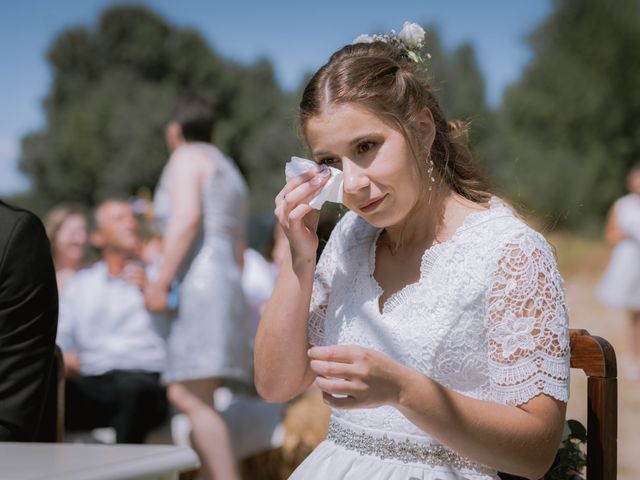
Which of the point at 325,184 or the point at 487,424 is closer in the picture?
the point at 487,424

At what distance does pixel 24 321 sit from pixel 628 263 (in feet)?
25.0

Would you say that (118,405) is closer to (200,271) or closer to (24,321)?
(200,271)

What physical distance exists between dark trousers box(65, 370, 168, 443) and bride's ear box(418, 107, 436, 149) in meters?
2.59

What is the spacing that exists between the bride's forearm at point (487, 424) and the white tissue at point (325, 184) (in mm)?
455

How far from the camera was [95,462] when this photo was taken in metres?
1.29

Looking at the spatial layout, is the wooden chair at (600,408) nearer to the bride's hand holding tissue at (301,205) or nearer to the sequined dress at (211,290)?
the bride's hand holding tissue at (301,205)

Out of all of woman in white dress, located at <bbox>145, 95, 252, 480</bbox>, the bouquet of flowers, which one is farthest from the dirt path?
the bouquet of flowers

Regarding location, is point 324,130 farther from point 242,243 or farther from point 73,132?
point 73,132

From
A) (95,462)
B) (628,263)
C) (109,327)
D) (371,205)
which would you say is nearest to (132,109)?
(628,263)

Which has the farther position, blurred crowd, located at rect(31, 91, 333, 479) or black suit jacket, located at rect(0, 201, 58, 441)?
blurred crowd, located at rect(31, 91, 333, 479)

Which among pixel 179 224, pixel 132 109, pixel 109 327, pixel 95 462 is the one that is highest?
pixel 132 109

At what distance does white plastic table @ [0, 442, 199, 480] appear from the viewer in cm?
122

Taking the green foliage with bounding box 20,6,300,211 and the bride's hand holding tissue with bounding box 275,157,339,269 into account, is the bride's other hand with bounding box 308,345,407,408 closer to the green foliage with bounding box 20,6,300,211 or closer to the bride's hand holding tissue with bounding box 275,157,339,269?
the bride's hand holding tissue with bounding box 275,157,339,269

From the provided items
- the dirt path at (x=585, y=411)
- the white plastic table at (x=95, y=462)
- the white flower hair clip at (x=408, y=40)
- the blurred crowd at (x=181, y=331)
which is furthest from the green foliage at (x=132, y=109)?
the white plastic table at (x=95, y=462)
